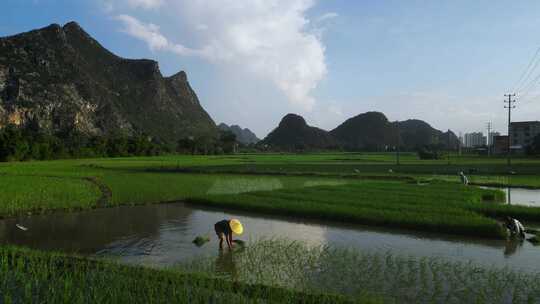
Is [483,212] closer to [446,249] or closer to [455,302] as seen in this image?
[446,249]

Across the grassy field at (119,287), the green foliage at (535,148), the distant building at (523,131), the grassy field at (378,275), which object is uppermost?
the distant building at (523,131)

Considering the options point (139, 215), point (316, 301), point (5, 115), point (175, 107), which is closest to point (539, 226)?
point (316, 301)

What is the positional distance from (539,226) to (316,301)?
938cm

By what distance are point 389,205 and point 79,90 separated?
7476cm

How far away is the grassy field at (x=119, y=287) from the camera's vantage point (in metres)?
5.22

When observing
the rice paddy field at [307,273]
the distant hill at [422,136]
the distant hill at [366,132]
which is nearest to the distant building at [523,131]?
the distant hill at [422,136]

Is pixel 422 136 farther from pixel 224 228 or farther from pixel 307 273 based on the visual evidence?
pixel 307 273

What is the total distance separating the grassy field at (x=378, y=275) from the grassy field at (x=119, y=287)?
24.4 inches

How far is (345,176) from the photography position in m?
28.0

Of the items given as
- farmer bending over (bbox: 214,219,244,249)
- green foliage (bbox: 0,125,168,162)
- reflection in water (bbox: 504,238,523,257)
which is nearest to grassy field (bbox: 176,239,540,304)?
farmer bending over (bbox: 214,219,244,249)

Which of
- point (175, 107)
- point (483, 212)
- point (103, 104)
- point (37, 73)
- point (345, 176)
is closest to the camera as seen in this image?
point (483, 212)

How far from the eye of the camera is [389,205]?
1394 cm

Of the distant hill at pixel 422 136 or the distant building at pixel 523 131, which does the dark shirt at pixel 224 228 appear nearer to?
the distant building at pixel 523 131

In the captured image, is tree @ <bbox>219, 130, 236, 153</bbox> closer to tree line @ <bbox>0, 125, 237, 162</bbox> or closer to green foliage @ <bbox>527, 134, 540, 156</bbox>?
tree line @ <bbox>0, 125, 237, 162</bbox>
